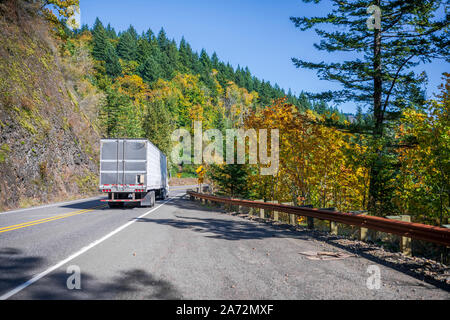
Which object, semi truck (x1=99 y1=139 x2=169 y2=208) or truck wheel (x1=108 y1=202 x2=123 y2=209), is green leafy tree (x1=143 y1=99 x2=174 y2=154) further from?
semi truck (x1=99 y1=139 x2=169 y2=208)

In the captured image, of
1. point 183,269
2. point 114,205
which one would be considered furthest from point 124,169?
point 183,269

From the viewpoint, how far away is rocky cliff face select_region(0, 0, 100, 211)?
59.2 ft

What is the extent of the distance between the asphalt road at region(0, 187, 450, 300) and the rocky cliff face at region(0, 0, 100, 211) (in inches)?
466

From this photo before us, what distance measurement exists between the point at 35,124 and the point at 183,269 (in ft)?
71.5

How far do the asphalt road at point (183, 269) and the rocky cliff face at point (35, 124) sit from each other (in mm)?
11829

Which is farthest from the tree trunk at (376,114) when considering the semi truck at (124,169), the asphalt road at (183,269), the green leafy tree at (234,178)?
the semi truck at (124,169)

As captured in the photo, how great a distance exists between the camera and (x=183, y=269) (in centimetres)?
504

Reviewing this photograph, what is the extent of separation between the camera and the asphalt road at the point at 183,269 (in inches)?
155

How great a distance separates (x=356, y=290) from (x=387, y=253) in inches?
109

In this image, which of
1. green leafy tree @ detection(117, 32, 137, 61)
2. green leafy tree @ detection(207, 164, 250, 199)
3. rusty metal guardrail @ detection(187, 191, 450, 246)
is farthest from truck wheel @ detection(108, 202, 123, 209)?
green leafy tree @ detection(117, 32, 137, 61)

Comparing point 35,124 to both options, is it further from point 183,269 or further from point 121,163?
point 183,269

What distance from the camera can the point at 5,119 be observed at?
18.2m
